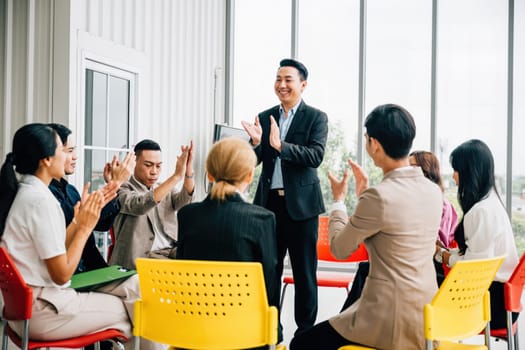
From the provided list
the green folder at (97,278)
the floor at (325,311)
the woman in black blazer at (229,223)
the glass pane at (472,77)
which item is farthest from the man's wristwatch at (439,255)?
the glass pane at (472,77)

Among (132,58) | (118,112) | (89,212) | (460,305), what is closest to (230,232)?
(89,212)

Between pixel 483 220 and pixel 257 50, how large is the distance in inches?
188

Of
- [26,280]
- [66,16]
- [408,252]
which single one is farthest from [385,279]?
[66,16]

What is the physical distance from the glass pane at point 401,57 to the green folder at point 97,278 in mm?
4578

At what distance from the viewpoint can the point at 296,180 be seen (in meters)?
3.27

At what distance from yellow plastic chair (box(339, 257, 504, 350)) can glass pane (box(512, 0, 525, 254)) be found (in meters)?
4.44

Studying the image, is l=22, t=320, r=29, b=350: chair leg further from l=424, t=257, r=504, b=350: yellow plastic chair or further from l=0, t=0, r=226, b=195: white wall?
l=0, t=0, r=226, b=195: white wall

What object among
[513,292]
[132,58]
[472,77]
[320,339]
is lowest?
[320,339]

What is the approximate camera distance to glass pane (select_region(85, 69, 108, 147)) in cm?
396

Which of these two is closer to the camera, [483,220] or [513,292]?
[513,292]

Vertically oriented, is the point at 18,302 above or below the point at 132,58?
below

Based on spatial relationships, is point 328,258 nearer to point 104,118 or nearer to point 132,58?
point 104,118

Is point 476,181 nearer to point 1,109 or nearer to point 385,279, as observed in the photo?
point 385,279

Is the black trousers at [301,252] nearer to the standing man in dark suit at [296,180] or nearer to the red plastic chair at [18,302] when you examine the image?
the standing man in dark suit at [296,180]
